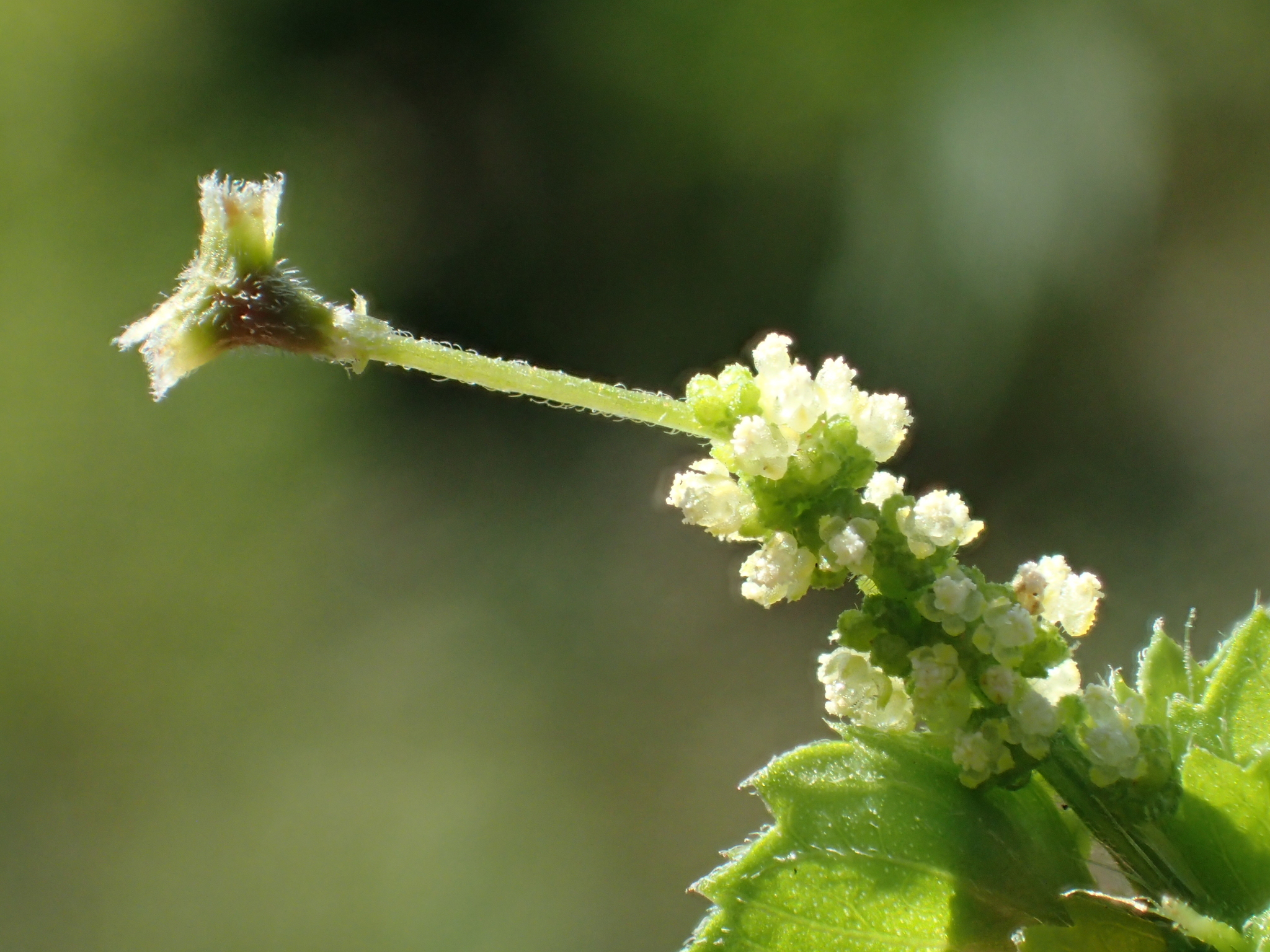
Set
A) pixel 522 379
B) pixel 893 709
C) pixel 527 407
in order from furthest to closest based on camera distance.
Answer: pixel 527 407
pixel 893 709
pixel 522 379

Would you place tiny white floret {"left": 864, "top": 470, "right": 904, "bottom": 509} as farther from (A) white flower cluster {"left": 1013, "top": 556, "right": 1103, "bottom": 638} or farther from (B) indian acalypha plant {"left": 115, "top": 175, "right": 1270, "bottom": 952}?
(A) white flower cluster {"left": 1013, "top": 556, "right": 1103, "bottom": 638}

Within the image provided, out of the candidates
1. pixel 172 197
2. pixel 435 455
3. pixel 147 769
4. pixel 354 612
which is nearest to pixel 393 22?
pixel 172 197

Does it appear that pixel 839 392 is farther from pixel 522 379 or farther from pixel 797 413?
pixel 522 379

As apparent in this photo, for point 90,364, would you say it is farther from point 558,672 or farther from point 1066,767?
point 1066,767

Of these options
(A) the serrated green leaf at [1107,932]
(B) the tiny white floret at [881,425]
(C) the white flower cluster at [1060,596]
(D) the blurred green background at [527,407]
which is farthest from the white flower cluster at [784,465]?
(D) the blurred green background at [527,407]

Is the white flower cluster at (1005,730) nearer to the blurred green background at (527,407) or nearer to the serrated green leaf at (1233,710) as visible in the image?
the serrated green leaf at (1233,710)

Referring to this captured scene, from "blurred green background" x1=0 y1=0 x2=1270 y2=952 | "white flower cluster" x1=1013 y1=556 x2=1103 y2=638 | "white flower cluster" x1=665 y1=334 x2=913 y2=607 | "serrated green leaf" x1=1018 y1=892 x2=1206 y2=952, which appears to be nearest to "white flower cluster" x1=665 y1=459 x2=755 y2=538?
"white flower cluster" x1=665 y1=334 x2=913 y2=607

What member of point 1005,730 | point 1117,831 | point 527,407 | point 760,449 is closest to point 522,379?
point 760,449
